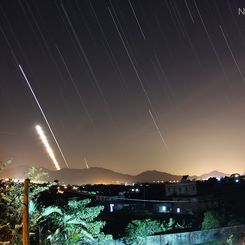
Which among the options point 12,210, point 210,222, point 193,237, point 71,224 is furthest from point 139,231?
point 210,222

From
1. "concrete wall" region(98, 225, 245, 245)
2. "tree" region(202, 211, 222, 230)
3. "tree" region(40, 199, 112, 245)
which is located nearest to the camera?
"tree" region(40, 199, 112, 245)

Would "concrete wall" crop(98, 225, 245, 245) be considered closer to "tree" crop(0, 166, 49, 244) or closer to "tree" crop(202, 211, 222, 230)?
"tree" crop(202, 211, 222, 230)

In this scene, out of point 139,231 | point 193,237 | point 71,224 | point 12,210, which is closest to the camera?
point 12,210

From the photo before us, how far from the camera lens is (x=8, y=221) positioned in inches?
546

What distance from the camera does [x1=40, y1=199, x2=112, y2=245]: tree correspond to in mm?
15406

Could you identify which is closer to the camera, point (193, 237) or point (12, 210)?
point (12, 210)

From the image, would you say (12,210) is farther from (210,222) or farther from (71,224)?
(210,222)

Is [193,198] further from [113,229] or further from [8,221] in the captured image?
[8,221]

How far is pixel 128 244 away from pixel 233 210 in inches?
791

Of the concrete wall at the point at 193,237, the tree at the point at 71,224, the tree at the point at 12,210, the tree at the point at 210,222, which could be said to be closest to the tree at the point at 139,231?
the concrete wall at the point at 193,237

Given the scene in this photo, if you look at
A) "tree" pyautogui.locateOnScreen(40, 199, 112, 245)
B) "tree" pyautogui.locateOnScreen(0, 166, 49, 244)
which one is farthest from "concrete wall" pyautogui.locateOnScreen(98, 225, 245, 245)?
"tree" pyautogui.locateOnScreen(0, 166, 49, 244)

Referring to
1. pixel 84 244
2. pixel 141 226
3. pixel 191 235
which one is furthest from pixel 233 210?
pixel 84 244

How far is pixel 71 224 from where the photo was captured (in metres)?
16.3

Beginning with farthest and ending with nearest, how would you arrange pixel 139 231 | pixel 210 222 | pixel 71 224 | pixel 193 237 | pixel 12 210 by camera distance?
pixel 210 222 → pixel 193 237 → pixel 139 231 → pixel 71 224 → pixel 12 210
